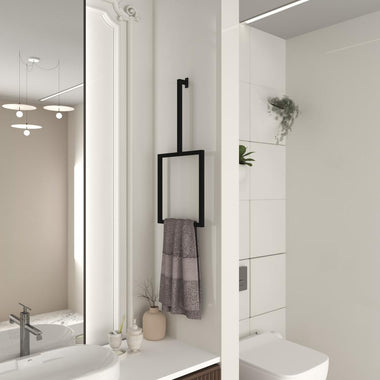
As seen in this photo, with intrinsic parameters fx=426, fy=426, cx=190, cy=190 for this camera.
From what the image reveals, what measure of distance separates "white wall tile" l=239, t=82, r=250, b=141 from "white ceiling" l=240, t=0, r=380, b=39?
42 centimetres

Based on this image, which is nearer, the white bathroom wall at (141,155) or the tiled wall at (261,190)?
the white bathroom wall at (141,155)

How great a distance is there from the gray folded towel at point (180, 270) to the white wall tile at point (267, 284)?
95 cm

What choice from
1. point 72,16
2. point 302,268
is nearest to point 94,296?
point 72,16

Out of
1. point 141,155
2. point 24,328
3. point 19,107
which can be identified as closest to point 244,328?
point 141,155

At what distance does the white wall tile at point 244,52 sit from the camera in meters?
2.76

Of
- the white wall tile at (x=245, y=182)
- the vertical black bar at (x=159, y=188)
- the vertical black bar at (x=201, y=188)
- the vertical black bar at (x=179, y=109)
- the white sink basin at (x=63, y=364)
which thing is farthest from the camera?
the white wall tile at (x=245, y=182)

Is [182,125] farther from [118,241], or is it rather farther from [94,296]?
[94,296]

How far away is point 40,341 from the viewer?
186 centimetres

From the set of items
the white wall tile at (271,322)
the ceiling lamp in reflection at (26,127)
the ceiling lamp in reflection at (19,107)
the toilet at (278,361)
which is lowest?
the toilet at (278,361)

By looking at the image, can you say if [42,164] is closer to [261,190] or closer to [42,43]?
[42,43]

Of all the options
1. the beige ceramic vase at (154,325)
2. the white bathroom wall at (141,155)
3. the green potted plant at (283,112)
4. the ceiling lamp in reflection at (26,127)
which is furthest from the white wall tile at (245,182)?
the ceiling lamp in reflection at (26,127)

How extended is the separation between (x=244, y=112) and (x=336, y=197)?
81cm

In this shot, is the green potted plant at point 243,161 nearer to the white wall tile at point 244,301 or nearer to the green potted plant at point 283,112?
the green potted plant at point 283,112

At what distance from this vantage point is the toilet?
7.41 feet
